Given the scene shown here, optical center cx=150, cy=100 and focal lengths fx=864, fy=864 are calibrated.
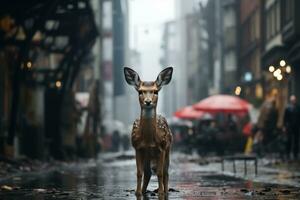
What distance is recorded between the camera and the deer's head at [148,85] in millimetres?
10805

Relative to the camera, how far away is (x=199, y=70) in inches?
4729

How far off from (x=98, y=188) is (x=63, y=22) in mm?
18915

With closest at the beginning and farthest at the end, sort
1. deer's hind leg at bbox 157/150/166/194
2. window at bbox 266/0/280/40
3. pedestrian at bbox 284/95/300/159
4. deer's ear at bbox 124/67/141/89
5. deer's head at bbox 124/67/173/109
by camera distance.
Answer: deer's head at bbox 124/67/173/109 < deer's ear at bbox 124/67/141/89 < deer's hind leg at bbox 157/150/166/194 < pedestrian at bbox 284/95/300/159 < window at bbox 266/0/280/40

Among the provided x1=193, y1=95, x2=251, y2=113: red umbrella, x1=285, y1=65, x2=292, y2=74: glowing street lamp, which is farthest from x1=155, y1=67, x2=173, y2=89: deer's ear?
x1=193, y1=95, x2=251, y2=113: red umbrella

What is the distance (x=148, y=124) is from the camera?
11.0m

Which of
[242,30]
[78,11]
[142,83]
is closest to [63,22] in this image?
[78,11]

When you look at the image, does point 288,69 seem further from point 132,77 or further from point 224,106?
point 132,77

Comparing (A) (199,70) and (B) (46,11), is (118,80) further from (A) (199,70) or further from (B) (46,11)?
(B) (46,11)

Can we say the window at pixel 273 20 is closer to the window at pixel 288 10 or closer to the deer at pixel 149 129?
the window at pixel 288 10

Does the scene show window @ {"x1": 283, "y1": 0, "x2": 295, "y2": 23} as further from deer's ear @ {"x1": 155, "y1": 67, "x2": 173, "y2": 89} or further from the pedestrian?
deer's ear @ {"x1": 155, "y1": 67, "x2": 173, "y2": 89}

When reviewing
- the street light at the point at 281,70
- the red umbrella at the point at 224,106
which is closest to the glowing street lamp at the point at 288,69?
the street light at the point at 281,70

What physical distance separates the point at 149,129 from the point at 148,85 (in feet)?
1.88

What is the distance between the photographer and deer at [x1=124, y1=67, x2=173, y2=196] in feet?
35.6

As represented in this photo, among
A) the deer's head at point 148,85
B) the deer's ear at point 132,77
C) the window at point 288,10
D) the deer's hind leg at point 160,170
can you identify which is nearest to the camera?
the deer's head at point 148,85
